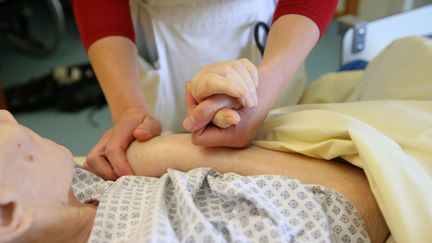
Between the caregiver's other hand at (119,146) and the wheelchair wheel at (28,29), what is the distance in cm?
207

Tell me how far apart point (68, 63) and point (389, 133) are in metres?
2.57

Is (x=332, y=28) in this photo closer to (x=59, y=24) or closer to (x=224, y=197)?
(x=59, y=24)

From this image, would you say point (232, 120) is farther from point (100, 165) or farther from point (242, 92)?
point (100, 165)

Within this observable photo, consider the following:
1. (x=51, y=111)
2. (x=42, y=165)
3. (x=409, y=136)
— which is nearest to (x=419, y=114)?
(x=409, y=136)

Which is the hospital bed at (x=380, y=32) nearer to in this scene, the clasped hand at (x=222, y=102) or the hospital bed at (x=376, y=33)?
the hospital bed at (x=376, y=33)

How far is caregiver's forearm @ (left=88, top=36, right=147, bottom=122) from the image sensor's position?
0.89 meters

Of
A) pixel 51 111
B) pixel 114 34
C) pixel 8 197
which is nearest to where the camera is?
pixel 8 197

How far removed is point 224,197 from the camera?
63 centimetres

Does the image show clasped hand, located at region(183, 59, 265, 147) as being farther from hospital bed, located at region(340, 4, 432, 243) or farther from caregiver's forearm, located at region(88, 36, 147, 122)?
hospital bed, located at region(340, 4, 432, 243)

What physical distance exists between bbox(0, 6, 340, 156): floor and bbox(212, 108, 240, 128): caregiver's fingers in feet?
4.97

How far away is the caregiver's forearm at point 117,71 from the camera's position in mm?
893

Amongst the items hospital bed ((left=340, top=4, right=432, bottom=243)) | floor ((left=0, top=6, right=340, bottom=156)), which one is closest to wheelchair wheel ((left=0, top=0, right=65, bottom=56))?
floor ((left=0, top=6, right=340, bottom=156))

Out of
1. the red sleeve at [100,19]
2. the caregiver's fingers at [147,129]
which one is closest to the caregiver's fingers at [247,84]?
the caregiver's fingers at [147,129]

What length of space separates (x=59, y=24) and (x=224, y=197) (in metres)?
2.39
